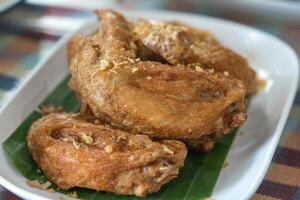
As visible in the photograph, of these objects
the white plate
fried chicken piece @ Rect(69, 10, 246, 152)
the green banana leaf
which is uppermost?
fried chicken piece @ Rect(69, 10, 246, 152)

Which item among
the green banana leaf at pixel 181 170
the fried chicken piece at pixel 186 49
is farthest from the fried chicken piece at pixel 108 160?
the fried chicken piece at pixel 186 49

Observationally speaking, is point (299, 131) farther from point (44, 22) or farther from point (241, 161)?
point (44, 22)

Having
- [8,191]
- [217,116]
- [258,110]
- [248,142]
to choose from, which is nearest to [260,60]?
[258,110]

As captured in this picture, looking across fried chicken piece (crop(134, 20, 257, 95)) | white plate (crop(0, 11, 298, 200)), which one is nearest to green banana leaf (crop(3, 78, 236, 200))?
white plate (crop(0, 11, 298, 200))

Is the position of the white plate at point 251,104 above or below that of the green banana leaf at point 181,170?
above

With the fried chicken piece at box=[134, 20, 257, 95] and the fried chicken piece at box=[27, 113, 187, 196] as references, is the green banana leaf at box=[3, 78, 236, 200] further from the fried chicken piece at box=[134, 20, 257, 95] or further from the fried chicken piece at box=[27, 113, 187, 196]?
the fried chicken piece at box=[134, 20, 257, 95]

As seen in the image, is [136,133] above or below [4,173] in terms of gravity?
above

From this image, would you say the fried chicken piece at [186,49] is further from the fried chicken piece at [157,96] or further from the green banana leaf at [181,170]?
the green banana leaf at [181,170]
